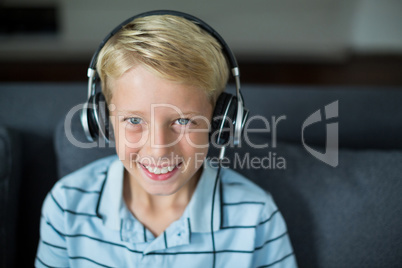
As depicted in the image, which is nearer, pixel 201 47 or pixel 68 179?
pixel 201 47

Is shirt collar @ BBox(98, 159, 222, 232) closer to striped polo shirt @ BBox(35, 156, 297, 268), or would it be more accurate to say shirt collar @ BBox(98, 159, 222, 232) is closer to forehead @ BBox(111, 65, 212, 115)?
striped polo shirt @ BBox(35, 156, 297, 268)

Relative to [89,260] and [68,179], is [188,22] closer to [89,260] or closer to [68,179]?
[68,179]

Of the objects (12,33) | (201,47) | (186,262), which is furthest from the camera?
(12,33)

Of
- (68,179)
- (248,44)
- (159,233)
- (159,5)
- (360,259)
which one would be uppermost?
(159,5)

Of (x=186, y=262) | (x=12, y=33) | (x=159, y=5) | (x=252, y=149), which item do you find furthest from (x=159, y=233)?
(x=12, y=33)

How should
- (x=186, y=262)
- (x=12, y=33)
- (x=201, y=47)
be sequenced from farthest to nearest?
(x=12, y=33) → (x=186, y=262) → (x=201, y=47)

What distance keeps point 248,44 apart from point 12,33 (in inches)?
70.7

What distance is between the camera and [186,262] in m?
0.92

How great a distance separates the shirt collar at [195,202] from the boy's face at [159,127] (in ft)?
0.32

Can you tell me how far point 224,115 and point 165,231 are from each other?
12.2 inches

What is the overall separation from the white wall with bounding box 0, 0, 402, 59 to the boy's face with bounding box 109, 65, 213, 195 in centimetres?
230

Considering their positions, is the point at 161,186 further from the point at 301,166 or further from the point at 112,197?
the point at 301,166

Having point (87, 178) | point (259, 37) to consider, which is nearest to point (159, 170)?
point (87, 178)

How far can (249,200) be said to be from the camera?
966mm
